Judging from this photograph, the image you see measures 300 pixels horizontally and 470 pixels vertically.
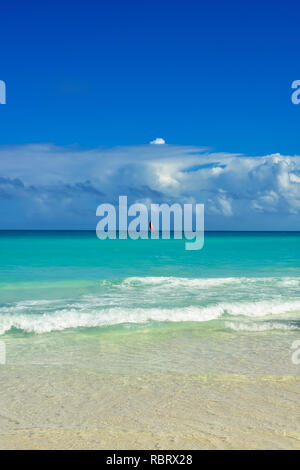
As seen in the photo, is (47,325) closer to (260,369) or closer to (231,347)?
(231,347)

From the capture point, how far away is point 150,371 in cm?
820

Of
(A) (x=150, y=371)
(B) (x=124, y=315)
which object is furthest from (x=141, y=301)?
(A) (x=150, y=371)

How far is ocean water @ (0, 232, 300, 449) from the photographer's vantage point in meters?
5.52

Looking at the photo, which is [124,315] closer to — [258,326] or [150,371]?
[258,326]

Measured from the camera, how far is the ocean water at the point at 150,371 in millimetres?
5523

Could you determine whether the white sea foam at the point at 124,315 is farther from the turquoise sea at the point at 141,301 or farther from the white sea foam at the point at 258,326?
the white sea foam at the point at 258,326

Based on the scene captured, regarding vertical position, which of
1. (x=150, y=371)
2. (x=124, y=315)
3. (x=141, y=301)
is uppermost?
(x=141, y=301)

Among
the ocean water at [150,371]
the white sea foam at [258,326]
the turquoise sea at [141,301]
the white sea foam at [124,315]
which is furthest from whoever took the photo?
the turquoise sea at [141,301]

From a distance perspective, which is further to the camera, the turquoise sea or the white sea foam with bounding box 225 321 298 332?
the turquoise sea

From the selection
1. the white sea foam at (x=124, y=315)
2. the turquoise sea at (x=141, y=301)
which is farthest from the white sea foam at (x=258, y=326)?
the white sea foam at (x=124, y=315)

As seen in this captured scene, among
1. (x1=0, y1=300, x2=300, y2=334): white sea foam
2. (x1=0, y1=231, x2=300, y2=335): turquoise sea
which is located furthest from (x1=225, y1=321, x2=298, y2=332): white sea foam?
(x1=0, y1=300, x2=300, y2=334): white sea foam

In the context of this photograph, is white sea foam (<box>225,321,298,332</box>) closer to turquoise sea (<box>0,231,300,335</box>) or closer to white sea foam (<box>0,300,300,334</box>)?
turquoise sea (<box>0,231,300,335</box>)

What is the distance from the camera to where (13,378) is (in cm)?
776
